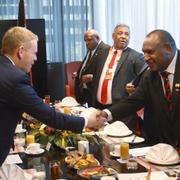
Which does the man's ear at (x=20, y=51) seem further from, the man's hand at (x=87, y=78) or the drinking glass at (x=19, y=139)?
the man's hand at (x=87, y=78)

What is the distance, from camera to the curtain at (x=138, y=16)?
6.14 m

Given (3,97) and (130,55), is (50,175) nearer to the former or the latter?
(3,97)

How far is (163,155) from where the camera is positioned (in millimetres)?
2457

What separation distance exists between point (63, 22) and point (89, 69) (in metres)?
1.66

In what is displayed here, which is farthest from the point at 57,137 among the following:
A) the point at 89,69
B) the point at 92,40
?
the point at 92,40

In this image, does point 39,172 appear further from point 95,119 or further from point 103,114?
point 103,114

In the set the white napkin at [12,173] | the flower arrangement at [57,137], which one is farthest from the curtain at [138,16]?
the white napkin at [12,173]

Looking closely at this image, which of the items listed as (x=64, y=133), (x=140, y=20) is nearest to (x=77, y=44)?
(x=140, y=20)

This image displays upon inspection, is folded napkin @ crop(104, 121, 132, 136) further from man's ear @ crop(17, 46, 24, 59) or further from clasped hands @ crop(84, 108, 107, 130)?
man's ear @ crop(17, 46, 24, 59)

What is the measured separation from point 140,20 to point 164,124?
3.85 metres

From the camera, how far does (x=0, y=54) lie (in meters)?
2.48

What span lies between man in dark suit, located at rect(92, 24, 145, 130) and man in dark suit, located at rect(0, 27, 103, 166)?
2.30 metres

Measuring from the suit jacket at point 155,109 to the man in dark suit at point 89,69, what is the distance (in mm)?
1877

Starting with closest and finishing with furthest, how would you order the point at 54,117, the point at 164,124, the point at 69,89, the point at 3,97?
1. the point at 3,97
2. the point at 54,117
3. the point at 164,124
4. the point at 69,89
